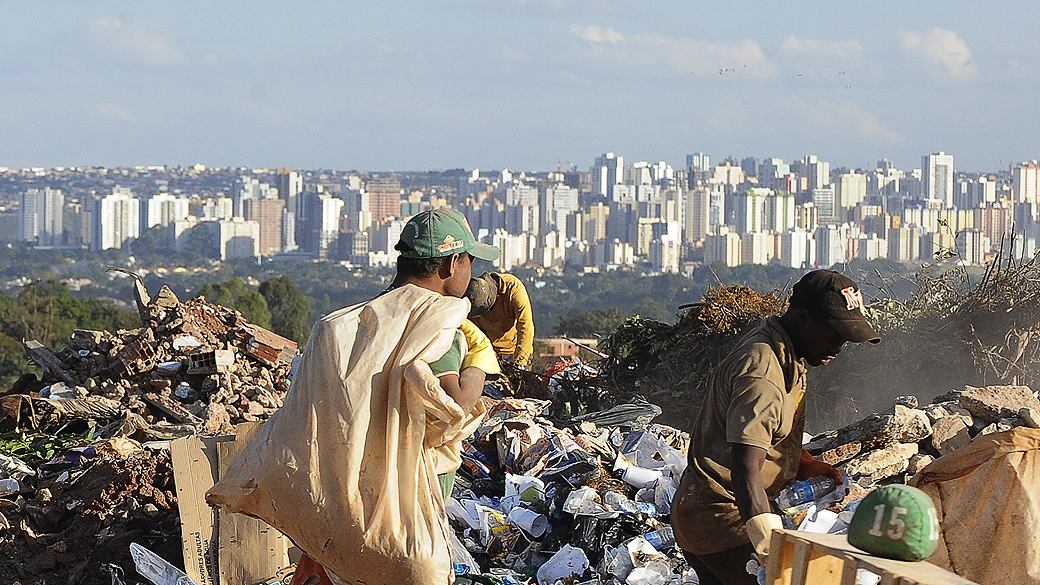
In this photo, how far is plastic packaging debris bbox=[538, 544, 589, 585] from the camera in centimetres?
504

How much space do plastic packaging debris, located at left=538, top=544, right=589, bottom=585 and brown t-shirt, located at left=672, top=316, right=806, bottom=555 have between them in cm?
205

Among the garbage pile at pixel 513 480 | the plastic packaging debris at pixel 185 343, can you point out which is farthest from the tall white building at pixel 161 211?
the garbage pile at pixel 513 480

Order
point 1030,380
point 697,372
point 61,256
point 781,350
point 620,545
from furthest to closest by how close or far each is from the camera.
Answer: point 61,256 → point 697,372 → point 1030,380 → point 620,545 → point 781,350

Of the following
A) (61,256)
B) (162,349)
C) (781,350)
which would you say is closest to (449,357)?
(781,350)

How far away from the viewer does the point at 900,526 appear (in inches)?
83.6

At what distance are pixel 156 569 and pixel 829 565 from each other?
3.50 metres

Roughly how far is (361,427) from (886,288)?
7.83m

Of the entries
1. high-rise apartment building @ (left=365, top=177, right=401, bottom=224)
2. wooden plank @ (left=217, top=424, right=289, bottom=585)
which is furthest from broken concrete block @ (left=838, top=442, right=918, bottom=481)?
high-rise apartment building @ (left=365, top=177, right=401, bottom=224)

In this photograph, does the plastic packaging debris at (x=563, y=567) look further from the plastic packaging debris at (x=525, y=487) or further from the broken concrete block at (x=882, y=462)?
the broken concrete block at (x=882, y=462)

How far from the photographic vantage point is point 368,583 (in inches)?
119

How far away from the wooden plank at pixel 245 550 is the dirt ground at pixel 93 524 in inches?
24.6

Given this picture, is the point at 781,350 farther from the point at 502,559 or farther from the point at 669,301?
the point at 669,301

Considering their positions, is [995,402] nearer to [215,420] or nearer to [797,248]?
[215,420]

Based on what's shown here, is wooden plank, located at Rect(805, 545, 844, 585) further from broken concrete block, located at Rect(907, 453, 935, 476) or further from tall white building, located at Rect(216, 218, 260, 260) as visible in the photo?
tall white building, located at Rect(216, 218, 260, 260)
